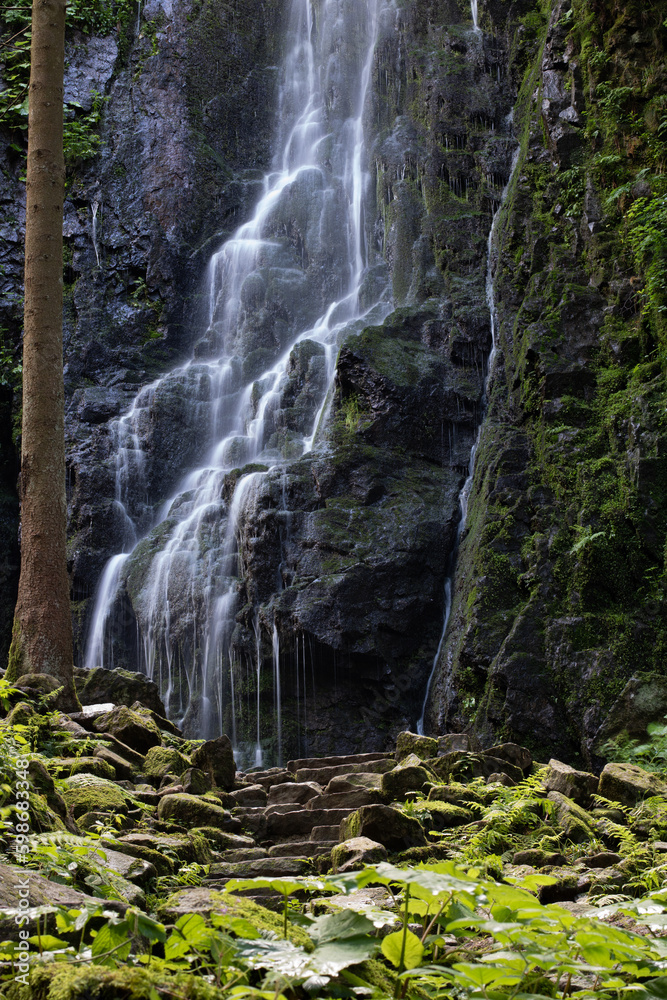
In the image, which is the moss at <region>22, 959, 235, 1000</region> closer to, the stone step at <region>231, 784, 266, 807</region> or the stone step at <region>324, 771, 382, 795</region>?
the stone step at <region>324, 771, 382, 795</region>

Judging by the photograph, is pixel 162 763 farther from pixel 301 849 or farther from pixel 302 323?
pixel 302 323

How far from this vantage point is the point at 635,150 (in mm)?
11938

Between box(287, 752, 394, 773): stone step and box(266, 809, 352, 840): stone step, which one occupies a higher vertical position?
box(266, 809, 352, 840): stone step

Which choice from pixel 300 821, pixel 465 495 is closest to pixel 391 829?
pixel 300 821

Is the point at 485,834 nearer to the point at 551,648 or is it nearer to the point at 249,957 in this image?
the point at 249,957

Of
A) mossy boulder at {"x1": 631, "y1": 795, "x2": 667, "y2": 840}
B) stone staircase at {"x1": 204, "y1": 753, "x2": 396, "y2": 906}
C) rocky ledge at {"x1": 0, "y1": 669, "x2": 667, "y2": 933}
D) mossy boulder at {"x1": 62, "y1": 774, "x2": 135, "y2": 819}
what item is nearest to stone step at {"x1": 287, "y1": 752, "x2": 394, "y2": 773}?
stone staircase at {"x1": 204, "y1": 753, "x2": 396, "y2": 906}

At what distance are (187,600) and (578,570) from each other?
26.2 ft

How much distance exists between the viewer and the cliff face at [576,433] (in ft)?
33.7

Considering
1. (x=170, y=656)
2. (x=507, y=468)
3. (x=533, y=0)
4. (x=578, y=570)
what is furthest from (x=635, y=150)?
(x=170, y=656)

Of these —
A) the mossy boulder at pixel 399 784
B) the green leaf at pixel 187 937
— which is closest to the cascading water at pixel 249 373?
the mossy boulder at pixel 399 784

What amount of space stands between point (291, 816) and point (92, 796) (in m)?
1.49

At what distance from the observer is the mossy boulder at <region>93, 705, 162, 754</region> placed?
21.4 ft

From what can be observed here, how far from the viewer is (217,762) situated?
6328 mm

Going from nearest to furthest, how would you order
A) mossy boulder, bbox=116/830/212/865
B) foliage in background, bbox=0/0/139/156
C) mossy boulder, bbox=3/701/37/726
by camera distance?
mossy boulder, bbox=116/830/212/865 → mossy boulder, bbox=3/701/37/726 → foliage in background, bbox=0/0/139/156
